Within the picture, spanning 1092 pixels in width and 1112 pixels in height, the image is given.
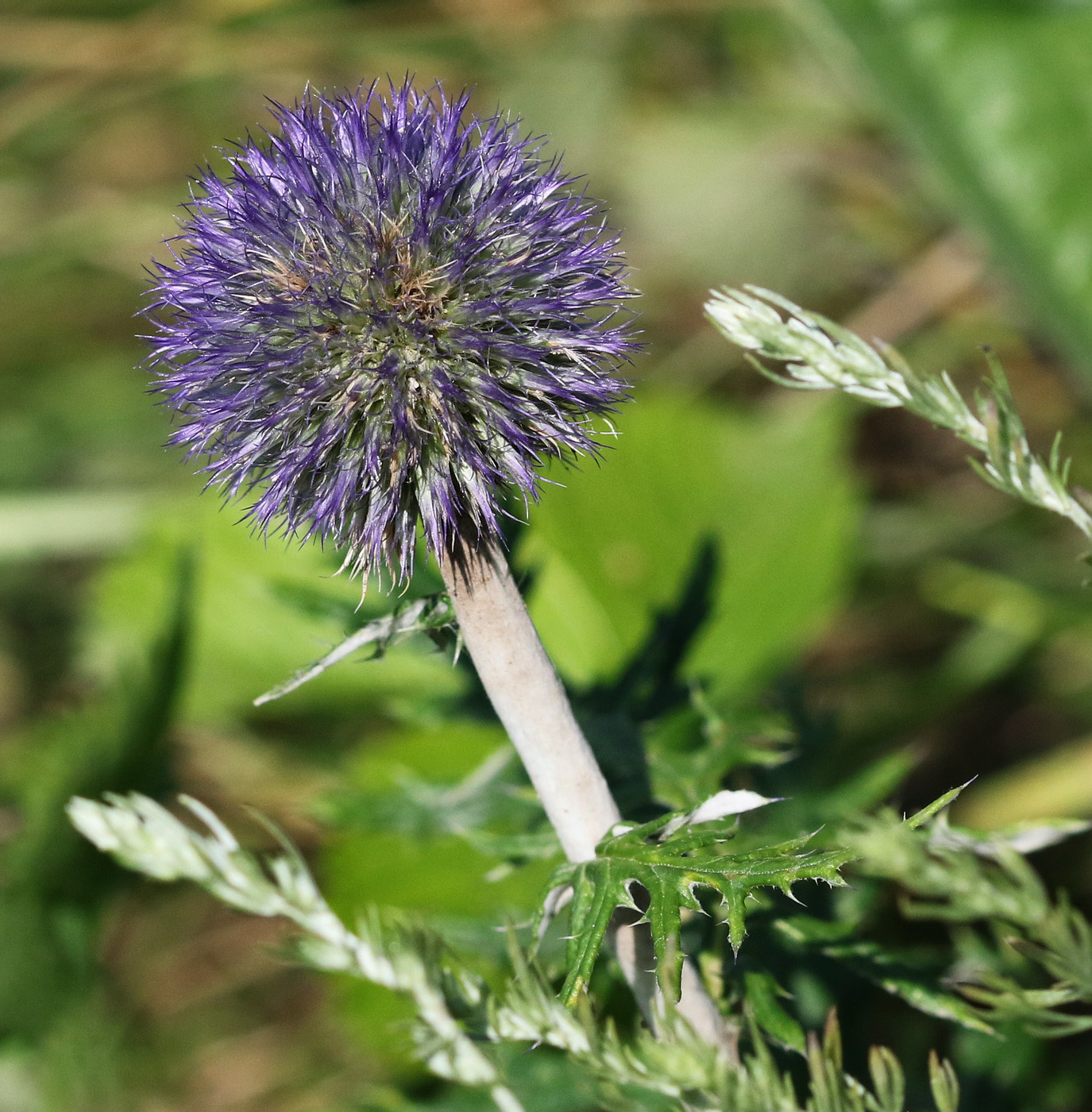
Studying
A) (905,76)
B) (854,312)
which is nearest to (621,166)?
(854,312)

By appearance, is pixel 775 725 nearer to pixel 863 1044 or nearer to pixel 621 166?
pixel 863 1044

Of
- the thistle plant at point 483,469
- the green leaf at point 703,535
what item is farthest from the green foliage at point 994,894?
the green leaf at point 703,535

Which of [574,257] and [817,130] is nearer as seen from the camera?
[574,257]

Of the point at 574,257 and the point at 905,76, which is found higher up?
the point at 905,76

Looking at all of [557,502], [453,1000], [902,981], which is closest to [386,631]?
[453,1000]

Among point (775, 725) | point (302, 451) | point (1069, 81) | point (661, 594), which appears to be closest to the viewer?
point (302, 451)

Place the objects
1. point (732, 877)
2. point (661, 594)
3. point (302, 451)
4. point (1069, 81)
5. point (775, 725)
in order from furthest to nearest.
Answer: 1. point (661, 594)
2. point (1069, 81)
3. point (775, 725)
4. point (302, 451)
5. point (732, 877)

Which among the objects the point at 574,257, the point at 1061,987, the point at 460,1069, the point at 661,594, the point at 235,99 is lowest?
the point at 1061,987
